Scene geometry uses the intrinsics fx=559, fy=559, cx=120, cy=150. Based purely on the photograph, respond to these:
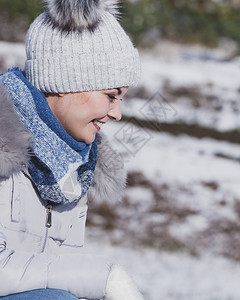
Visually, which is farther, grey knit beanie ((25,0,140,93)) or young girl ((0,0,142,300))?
grey knit beanie ((25,0,140,93))

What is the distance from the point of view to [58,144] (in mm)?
1946

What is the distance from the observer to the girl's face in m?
2.03

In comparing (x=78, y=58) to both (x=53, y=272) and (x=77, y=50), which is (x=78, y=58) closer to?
(x=77, y=50)

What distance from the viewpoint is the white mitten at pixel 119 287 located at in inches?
72.0

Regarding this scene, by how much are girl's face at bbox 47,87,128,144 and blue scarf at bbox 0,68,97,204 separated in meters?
0.06

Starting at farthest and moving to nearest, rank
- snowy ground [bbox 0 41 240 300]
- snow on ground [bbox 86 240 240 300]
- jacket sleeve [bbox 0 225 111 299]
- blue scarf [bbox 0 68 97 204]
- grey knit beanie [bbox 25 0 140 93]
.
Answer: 1. snowy ground [bbox 0 41 240 300]
2. snow on ground [bbox 86 240 240 300]
3. grey knit beanie [bbox 25 0 140 93]
4. blue scarf [bbox 0 68 97 204]
5. jacket sleeve [bbox 0 225 111 299]

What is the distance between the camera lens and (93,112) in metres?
2.03

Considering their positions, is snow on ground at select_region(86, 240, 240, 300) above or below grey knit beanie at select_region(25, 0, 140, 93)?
below

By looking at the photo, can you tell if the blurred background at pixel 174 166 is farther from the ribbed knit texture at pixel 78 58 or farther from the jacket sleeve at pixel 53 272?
the jacket sleeve at pixel 53 272

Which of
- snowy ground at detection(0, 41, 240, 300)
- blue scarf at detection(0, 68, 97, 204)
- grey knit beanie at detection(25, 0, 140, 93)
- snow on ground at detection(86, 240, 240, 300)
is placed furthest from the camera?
snowy ground at detection(0, 41, 240, 300)

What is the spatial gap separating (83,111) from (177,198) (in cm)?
370

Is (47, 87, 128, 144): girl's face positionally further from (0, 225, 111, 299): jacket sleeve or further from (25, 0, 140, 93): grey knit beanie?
(0, 225, 111, 299): jacket sleeve

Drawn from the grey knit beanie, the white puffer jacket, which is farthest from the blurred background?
the white puffer jacket

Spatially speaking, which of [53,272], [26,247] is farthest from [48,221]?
[53,272]
